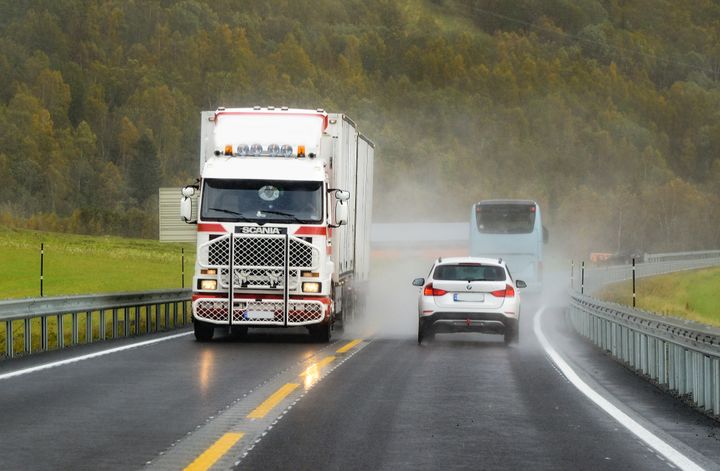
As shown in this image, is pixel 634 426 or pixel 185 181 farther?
pixel 185 181

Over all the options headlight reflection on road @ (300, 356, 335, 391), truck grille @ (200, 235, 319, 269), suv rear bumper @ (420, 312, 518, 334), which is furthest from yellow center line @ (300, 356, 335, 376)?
suv rear bumper @ (420, 312, 518, 334)

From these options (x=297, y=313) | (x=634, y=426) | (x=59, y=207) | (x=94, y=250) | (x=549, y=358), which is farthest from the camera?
(x=59, y=207)

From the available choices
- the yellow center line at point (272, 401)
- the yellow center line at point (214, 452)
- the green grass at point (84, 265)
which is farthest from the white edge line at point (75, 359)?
the green grass at point (84, 265)

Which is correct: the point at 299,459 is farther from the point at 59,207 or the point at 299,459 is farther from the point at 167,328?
the point at 59,207

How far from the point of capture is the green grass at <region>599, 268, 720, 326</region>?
56.6m

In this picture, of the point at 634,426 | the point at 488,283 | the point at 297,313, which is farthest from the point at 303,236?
the point at 634,426

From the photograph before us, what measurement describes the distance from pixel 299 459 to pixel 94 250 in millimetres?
70273

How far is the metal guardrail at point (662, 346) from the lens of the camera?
13656 mm

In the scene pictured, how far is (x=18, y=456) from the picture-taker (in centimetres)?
988

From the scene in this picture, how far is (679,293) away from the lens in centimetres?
7594

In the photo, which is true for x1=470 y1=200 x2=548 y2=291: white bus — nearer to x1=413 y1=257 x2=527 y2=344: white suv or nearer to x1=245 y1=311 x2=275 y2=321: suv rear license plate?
x1=413 y1=257 x2=527 y2=344: white suv

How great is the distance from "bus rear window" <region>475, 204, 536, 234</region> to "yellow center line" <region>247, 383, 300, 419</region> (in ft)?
113

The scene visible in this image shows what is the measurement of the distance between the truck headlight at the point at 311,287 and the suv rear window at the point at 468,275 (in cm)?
228

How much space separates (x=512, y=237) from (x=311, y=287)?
89.6ft
